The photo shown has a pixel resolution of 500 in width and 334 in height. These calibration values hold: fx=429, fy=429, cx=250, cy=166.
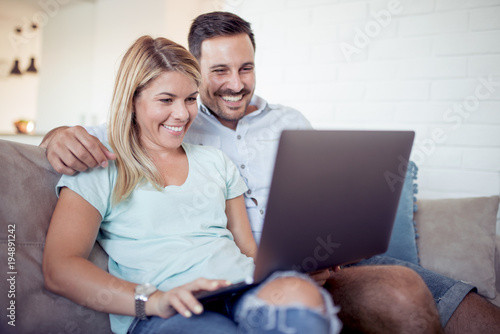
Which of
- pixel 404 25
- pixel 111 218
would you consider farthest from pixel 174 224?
pixel 404 25

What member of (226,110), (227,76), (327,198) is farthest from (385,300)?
(227,76)

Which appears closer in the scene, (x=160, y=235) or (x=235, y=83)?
(x=160, y=235)

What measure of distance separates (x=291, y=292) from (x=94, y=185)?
60 cm

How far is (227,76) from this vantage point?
70.3 inches

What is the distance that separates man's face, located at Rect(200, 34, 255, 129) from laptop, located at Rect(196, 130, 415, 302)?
86 cm

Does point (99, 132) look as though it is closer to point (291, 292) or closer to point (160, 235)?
point (160, 235)

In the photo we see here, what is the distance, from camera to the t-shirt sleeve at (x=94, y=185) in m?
1.08

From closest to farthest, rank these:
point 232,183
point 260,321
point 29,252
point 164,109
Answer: point 260,321 < point 29,252 < point 164,109 < point 232,183

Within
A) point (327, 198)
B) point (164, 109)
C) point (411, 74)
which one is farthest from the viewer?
point (411, 74)

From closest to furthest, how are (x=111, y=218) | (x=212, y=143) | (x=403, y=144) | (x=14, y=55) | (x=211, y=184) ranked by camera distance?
(x=403, y=144) → (x=111, y=218) → (x=211, y=184) → (x=212, y=143) → (x=14, y=55)

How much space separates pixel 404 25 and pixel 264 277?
1.86m

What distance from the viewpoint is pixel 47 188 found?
1153 mm

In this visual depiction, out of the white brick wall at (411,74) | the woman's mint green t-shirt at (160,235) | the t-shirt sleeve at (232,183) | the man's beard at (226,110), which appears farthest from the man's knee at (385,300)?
the white brick wall at (411,74)

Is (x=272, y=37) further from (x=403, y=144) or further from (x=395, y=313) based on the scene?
(x=395, y=313)
